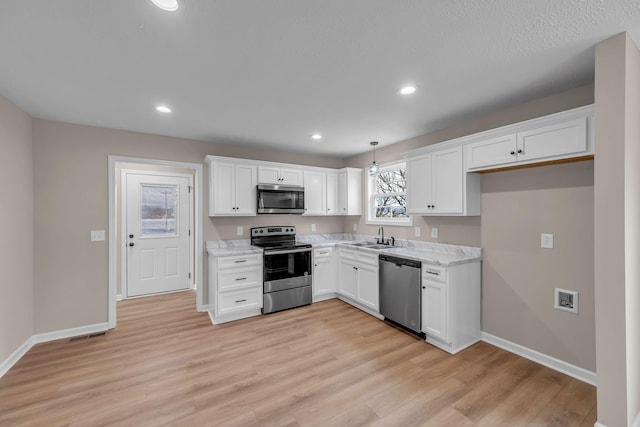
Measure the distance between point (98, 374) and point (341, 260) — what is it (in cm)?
315

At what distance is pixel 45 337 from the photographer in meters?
3.06

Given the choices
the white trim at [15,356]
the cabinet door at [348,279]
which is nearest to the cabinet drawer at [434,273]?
the cabinet door at [348,279]

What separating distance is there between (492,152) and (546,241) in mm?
977

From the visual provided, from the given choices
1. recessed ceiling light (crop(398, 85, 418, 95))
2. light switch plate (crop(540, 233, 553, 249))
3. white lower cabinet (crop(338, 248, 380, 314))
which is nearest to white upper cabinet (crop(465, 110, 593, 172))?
light switch plate (crop(540, 233, 553, 249))

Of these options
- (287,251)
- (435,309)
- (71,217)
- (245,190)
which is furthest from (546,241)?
(71,217)

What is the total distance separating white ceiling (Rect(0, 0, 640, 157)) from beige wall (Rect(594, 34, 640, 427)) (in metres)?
0.24

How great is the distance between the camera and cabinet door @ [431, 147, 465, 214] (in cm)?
299

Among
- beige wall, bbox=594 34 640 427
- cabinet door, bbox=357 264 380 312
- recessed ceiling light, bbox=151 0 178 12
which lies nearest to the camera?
recessed ceiling light, bbox=151 0 178 12

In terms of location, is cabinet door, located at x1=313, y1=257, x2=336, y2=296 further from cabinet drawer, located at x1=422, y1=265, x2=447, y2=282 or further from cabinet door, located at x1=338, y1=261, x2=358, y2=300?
cabinet drawer, located at x1=422, y1=265, x2=447, y2=282

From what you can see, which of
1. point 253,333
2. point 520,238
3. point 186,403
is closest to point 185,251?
point 253,333

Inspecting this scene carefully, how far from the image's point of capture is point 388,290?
345 centimetres

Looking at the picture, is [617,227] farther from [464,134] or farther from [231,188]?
[231,188]

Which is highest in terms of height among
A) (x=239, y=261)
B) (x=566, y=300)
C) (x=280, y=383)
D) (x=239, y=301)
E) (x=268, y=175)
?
(x=268, y=175)

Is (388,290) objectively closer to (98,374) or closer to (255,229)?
(255,229)
